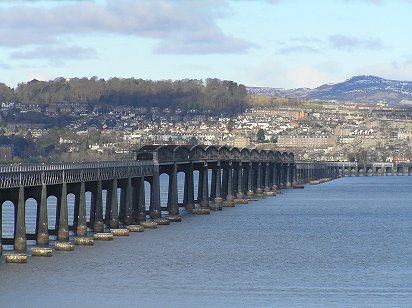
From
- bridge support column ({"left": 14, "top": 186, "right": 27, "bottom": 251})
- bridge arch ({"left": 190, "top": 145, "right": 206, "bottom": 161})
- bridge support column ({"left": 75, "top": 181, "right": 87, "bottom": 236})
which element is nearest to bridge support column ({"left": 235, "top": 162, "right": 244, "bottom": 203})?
bridge arch ({"left": 190, "top": 145, "right": 206, "bottom": 161})

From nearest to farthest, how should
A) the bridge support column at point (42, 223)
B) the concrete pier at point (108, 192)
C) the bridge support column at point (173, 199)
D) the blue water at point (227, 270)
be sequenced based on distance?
the blue water at point (227, 270), the concrete pier at point (108, 192), the bridge support column at point (42, 223), the bridge support column at point (173, 199)

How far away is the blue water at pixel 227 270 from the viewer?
2813 inches

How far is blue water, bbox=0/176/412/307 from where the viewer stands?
71.4m

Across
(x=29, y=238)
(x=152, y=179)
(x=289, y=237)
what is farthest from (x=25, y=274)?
(x=152, y=179)

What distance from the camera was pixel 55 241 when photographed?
96.1 m

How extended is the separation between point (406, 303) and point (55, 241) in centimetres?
3159

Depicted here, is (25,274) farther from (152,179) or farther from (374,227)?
(374,227)

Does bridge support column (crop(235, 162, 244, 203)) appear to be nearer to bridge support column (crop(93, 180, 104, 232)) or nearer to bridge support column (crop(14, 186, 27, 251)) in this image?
bridge support column (crop(93, 180, 104, 232))

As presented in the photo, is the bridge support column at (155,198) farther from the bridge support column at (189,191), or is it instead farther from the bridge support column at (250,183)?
the bridge support column at (250,183)

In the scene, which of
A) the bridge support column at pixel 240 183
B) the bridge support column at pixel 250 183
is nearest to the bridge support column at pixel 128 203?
the bridge support column at pixel 240 183

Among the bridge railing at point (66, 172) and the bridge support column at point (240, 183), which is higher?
the bridge railing at point (66, 172)

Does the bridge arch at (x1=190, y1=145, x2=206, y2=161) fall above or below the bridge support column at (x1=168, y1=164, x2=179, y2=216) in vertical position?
above

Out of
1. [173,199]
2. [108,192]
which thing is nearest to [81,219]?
[108,192]

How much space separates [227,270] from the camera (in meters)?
83.9
